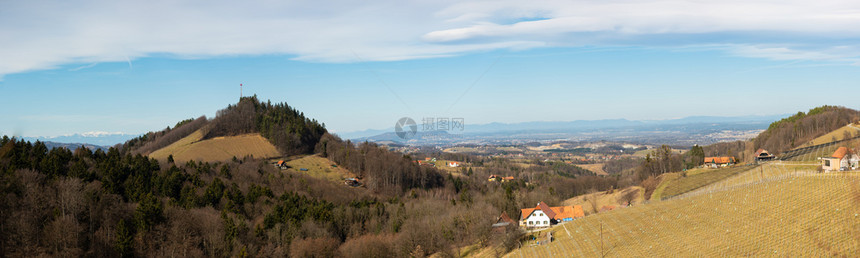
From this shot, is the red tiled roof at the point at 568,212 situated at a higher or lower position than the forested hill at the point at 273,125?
lower

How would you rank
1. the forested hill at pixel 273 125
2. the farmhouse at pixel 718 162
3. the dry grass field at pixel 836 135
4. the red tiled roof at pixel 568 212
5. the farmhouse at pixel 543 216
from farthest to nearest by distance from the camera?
the forested hill at pixel 273 125 → the farmhouse at pixel 718 162 → the dry grass field at pixel 836 135 → the red tiled roof at pixel 568 212 → the farmhouse at pixel 543 216

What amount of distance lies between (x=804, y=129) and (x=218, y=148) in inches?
5177

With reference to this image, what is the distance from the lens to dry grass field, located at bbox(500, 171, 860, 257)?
27828mm

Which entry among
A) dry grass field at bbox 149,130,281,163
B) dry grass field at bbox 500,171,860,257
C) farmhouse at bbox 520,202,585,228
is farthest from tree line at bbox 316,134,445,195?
dry grass field at bbox 500,171,860,257

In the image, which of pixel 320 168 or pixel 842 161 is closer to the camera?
pixel 842 161

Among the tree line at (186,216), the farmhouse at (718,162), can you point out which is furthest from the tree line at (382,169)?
the farmhouse at (718,162)

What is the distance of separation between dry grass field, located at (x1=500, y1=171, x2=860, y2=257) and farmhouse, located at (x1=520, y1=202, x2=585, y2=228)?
18.1 meters

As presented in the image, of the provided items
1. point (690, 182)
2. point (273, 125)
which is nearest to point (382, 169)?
point (273, 125)

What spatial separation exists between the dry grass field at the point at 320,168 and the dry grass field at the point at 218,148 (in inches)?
340

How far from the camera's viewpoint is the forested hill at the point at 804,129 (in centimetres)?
10412

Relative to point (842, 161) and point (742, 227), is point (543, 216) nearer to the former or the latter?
point (842, 161)

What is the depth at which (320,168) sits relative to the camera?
365ft

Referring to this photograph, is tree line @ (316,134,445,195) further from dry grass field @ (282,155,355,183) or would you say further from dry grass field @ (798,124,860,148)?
dry grass field @ (798,124,860,148)

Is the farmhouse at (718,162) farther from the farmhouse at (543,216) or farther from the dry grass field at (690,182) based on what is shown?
the farmhouse at (543,216)
